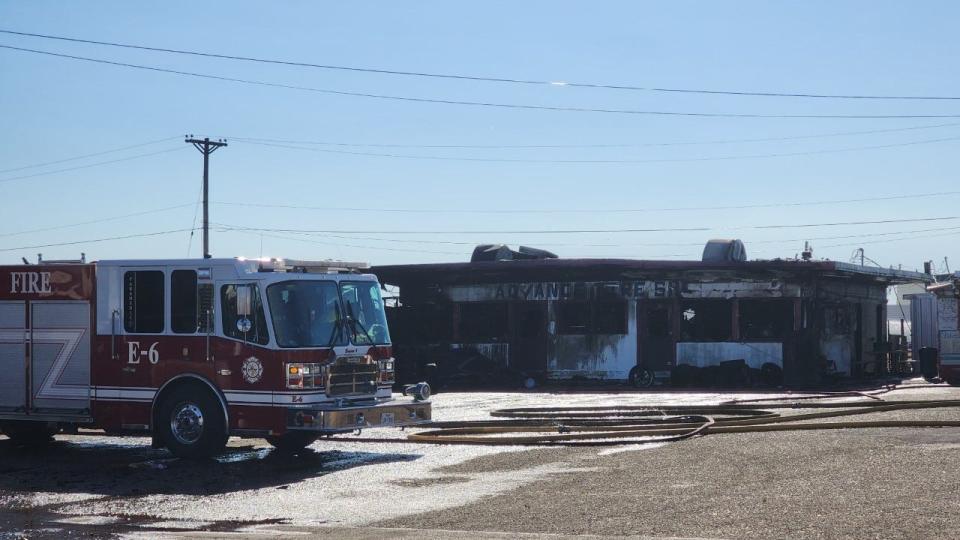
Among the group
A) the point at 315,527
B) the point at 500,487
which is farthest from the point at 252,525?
the point at 500,487

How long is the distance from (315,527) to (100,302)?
6969 millimetres

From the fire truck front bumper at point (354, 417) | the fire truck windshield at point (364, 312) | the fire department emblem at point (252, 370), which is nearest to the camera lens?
the fire truck front bumper at point (354, 417)

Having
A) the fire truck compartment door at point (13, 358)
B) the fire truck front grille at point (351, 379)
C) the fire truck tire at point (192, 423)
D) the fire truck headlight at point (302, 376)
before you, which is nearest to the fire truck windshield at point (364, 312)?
the fire truck front grille at point (351, 379)

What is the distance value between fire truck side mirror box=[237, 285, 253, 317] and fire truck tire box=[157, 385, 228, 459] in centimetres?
122

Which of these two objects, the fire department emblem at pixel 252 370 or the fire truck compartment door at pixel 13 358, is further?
the fire truck compartment door at pixel 13 358

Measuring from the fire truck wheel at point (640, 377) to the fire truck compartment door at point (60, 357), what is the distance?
22.6 meters

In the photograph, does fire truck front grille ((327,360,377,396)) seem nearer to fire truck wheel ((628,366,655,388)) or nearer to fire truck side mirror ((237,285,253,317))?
fire truck side mirror ((237,285,253,317))

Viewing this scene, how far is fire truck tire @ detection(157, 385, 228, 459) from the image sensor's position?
49.9 ft

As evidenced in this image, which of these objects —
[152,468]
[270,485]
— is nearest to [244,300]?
[152,468]

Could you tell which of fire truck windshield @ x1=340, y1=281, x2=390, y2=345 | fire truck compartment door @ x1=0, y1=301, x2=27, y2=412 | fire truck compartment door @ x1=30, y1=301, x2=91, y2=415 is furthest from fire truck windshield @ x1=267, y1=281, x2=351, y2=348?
fire truck compartment door @ x1=0, y1=301, x2=27, y2=412

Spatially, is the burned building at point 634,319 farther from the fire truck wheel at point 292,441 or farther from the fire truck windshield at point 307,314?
the fire truck windshield at point 307,314

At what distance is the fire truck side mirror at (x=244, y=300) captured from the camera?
15148 millimetres

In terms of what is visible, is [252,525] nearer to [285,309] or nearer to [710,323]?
[285,309]

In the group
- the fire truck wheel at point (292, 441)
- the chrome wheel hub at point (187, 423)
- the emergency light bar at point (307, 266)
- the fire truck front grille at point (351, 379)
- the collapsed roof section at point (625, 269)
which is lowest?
the fire truck wheel at point (292, 441)
